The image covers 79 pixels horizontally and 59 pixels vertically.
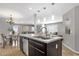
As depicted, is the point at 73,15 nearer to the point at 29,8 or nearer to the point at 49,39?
the point at 49,39

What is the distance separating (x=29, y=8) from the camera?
5.84ft

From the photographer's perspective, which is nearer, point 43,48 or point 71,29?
point 43,48

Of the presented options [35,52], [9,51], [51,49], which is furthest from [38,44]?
[9,51]

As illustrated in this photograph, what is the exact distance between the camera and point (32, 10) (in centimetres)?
179

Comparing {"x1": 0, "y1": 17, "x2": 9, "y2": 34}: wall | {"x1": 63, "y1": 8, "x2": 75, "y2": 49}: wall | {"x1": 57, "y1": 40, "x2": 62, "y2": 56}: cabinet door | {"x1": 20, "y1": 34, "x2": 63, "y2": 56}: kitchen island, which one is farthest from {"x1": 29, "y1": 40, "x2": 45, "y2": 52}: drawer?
{"x1": 0, "y1": 17, "x2": 9, "y2": 34}: wall

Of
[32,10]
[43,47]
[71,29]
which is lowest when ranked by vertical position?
[43,47]

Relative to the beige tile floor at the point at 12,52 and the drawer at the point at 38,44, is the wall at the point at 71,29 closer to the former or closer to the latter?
the beige tile floor at the point at 12,52

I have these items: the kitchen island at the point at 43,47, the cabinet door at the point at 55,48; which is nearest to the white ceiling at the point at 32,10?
the kitchen island at the point at 43,47

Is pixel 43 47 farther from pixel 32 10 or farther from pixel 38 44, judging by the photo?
pixel 32 10

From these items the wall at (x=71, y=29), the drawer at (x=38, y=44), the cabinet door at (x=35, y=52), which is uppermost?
the wall at (x=71, y=29)

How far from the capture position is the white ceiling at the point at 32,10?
1.77m

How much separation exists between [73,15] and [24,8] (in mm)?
→ 862

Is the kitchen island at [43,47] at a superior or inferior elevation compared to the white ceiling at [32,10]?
inferior

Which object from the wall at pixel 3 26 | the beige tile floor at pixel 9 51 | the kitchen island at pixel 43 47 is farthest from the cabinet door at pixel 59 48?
the wall at pixel 3 26
